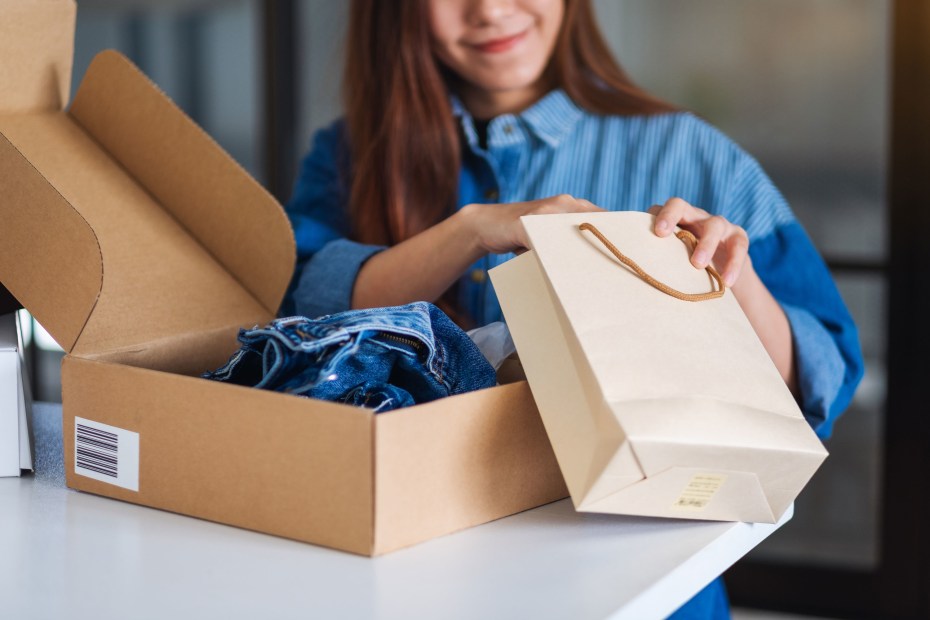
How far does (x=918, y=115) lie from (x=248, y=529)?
4.76 ft

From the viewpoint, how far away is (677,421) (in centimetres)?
61

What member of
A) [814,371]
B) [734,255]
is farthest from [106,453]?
[814,371]

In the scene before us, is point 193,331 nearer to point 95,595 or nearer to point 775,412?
point 95,595

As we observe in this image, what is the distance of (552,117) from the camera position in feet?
4.15

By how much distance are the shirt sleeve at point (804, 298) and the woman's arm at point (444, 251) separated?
1.04ft

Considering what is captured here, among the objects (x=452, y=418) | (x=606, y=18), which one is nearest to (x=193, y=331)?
(x=452, y=418)

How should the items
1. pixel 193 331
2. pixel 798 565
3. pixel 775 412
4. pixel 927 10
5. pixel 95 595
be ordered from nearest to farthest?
1. pixel 95 595
2. pixel 775 412
3. pixel 193 331
4. pixel 927 10
5. pixel 798 565

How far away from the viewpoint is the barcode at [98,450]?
2.35 feet

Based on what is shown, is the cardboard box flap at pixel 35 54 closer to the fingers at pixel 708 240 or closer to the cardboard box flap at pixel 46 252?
the cardboard box flap at pixel 46 252

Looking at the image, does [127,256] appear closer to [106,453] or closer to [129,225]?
[129,225]

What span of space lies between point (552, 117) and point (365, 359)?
2.14ft

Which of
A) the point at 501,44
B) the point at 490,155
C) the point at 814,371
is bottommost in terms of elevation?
the point at 814,371

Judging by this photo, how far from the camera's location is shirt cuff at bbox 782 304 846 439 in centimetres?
101

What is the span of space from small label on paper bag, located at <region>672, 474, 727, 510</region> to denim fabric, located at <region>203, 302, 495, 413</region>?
0.55 feet
